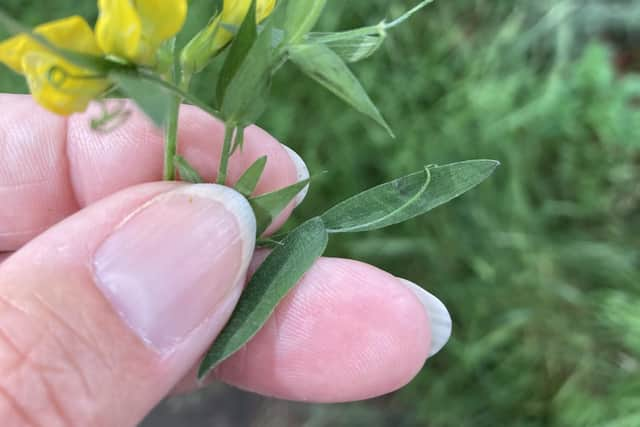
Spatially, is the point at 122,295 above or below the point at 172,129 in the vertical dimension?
below

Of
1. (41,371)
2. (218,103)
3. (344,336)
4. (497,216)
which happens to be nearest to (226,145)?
(218,103)

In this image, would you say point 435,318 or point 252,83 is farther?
point 435,318

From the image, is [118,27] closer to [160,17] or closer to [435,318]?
[160,17]

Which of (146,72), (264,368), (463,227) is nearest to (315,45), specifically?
(146,72)

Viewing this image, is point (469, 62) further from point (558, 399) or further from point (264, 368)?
point (264, 368)

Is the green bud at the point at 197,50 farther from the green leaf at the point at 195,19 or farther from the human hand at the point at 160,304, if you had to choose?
the green leaf at the point at 195,19

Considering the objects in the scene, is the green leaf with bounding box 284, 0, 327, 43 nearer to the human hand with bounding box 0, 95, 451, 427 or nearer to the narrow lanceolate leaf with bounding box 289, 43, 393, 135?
the narrow lanceolate leaf with bounding box 289, 43, 393, 135
